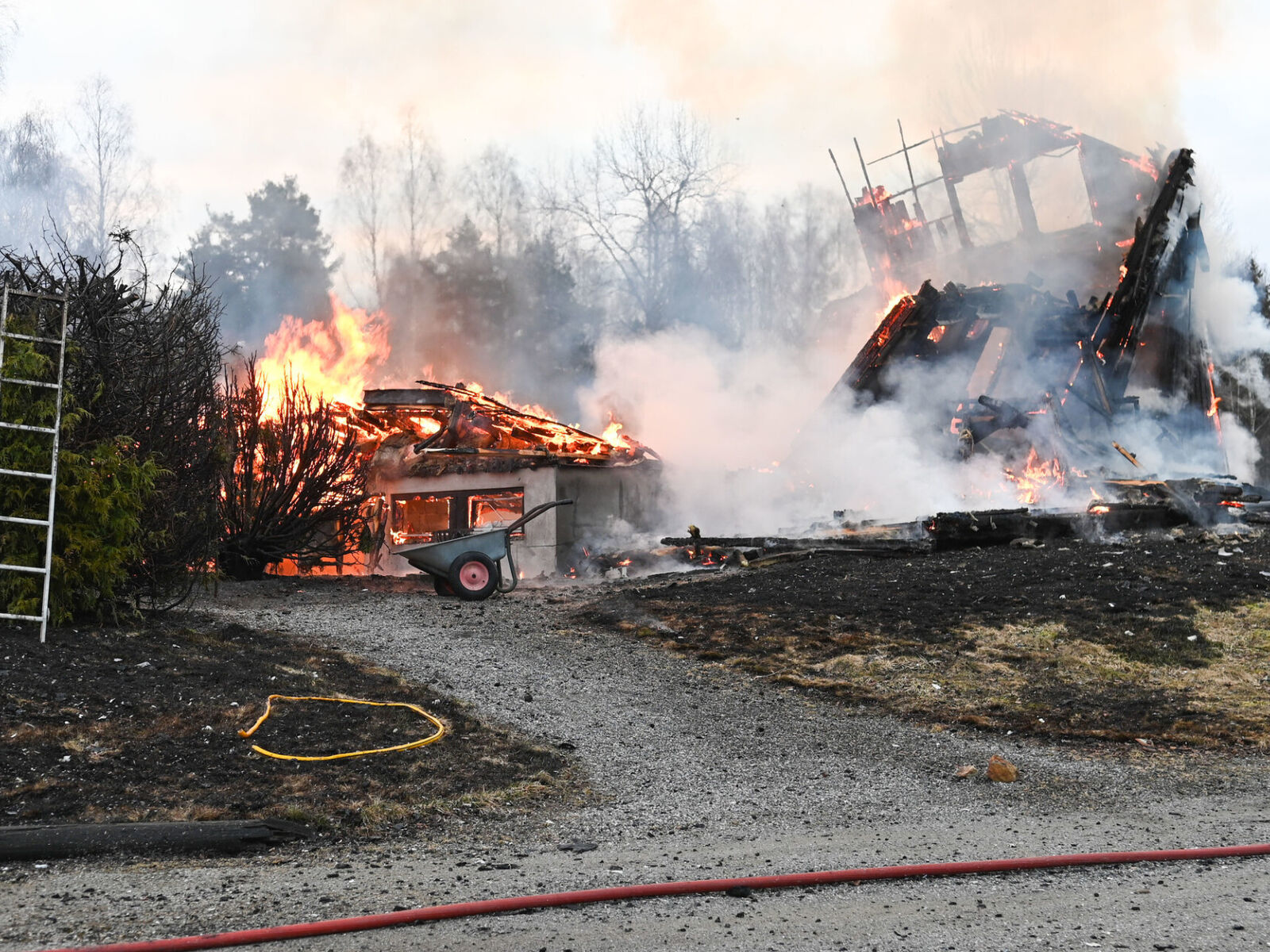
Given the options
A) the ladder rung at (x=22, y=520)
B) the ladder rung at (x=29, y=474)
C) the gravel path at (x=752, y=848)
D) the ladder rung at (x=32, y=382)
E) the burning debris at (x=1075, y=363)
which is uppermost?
the burning debris at (x=1075, y=363)

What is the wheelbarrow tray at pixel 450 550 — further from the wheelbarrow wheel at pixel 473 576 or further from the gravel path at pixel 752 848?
the gravel path at pixel 752 848

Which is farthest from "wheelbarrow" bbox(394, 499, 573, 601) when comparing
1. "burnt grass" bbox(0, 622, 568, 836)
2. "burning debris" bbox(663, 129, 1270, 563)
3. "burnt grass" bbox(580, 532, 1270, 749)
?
"burning debris" bbox(663, 129, 1270, 563)

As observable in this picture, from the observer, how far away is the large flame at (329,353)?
919 inches

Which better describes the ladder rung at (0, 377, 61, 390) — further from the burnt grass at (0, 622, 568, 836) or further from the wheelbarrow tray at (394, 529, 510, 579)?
the wheelbarrow tray at (394, 529, 510, 579)

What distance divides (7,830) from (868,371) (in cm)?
1941

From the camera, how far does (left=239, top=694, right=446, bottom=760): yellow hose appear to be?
19.7 feet

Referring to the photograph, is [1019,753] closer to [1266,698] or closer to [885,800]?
[885,800]

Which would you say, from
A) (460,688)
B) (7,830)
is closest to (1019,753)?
(460,688)

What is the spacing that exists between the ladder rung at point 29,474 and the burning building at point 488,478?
1096cm

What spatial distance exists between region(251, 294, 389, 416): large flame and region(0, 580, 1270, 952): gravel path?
15.6m

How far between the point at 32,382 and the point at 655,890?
6.12 m

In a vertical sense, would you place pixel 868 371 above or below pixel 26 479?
above

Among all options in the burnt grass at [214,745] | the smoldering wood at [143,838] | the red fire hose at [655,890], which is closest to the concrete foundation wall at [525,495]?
the burnt grass at [214,745]

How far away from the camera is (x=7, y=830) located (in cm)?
445
